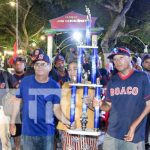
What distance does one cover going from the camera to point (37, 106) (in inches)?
207

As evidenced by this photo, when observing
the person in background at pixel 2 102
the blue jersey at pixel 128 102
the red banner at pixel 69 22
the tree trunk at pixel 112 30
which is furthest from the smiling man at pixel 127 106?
the tree trunk at pixel 112 30

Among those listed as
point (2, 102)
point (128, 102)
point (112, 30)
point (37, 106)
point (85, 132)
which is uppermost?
point (112, 30)

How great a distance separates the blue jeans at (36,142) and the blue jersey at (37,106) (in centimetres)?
5

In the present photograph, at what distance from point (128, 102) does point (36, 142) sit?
131 cm

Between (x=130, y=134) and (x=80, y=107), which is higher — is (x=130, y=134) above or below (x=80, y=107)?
below

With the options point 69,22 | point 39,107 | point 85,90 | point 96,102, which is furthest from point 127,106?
point 69,22

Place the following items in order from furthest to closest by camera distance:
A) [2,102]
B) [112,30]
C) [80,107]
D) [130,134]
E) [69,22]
→ [112,30] → [69,22] → [2,102] → [80,107] → [130,134]

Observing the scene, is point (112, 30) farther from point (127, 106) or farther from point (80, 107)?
point (127, 106)

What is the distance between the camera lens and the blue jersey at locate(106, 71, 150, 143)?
189 inches

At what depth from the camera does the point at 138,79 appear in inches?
191

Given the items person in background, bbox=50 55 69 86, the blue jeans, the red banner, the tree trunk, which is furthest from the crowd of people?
the tree trunk

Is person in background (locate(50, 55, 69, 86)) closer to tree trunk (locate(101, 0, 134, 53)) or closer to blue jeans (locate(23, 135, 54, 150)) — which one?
blue jeans (locate(23, 135, 54, 150))

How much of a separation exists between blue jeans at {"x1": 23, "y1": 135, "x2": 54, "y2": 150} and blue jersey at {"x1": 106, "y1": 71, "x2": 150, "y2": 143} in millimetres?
889

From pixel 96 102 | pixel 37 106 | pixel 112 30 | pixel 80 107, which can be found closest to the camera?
pixel 96 102
